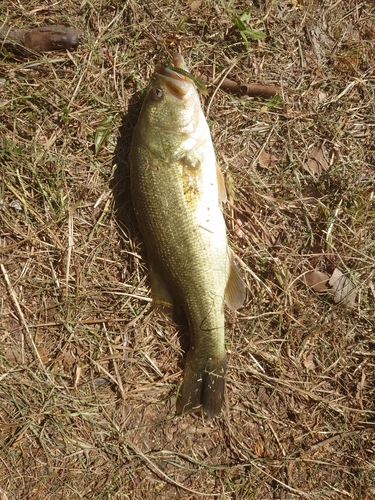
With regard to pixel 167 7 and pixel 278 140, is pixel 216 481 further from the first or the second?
pixel 167 7

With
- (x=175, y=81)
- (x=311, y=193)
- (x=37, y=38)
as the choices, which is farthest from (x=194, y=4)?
(x=311, y=193)

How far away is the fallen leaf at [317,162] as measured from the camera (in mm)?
3025

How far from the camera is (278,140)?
3.03 meters

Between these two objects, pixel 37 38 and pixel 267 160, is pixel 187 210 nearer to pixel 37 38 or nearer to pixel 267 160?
pixel 267 160

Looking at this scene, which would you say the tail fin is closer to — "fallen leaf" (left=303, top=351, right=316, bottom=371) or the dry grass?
the dry grass

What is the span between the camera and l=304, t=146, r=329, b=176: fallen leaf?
303 cm

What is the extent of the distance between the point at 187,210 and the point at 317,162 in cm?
113

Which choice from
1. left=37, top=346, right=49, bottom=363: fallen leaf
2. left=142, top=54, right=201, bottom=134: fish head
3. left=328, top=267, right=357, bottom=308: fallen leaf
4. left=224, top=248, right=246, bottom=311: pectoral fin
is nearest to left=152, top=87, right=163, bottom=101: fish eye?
left=142, top=54, right=201, bottom=134: fish head

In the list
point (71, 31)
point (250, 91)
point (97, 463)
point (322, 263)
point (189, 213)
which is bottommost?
point (97, 463)

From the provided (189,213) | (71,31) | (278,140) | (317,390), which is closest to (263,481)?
(317,390)

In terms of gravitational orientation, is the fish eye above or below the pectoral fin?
above

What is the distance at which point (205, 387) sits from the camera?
269 centimetres

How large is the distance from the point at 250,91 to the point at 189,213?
109 centimetres

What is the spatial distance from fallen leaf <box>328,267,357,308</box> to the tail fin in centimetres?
91
